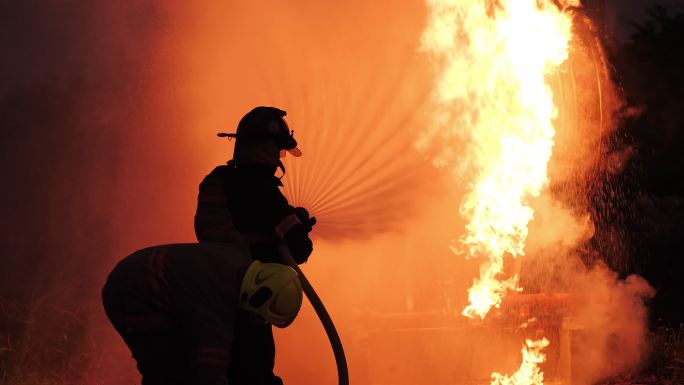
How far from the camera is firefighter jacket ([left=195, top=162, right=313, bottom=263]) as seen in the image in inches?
128

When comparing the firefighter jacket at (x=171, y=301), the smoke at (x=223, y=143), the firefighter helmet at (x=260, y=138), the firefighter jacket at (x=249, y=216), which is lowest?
the firefighter jacket at (x=171, y=301)

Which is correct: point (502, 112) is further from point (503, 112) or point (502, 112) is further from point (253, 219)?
point (253, 219)

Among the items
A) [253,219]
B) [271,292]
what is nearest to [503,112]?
[253,219]

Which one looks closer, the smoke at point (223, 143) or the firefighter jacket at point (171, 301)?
the firefighter jacket at point (171, 301)

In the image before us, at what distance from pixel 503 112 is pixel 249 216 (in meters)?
6.73

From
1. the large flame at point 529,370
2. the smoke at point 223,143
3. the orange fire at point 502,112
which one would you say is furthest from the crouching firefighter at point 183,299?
the smoke at point 223,143

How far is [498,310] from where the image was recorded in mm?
7895

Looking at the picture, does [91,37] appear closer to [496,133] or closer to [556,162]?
[496,133]

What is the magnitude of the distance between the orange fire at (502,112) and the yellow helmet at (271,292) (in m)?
5.56

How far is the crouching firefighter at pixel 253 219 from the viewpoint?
10.4 ft

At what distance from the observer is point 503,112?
9461 mm

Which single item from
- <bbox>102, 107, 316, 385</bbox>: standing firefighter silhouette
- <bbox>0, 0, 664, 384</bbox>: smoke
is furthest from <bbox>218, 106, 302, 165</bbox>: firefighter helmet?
<bbox>0, 0, 664, 384</bbox>: smoke

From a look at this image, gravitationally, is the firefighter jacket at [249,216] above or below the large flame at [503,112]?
below

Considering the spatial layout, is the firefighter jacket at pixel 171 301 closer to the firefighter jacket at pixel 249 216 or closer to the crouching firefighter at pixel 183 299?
the crouching firefighter at pixel 183 299
